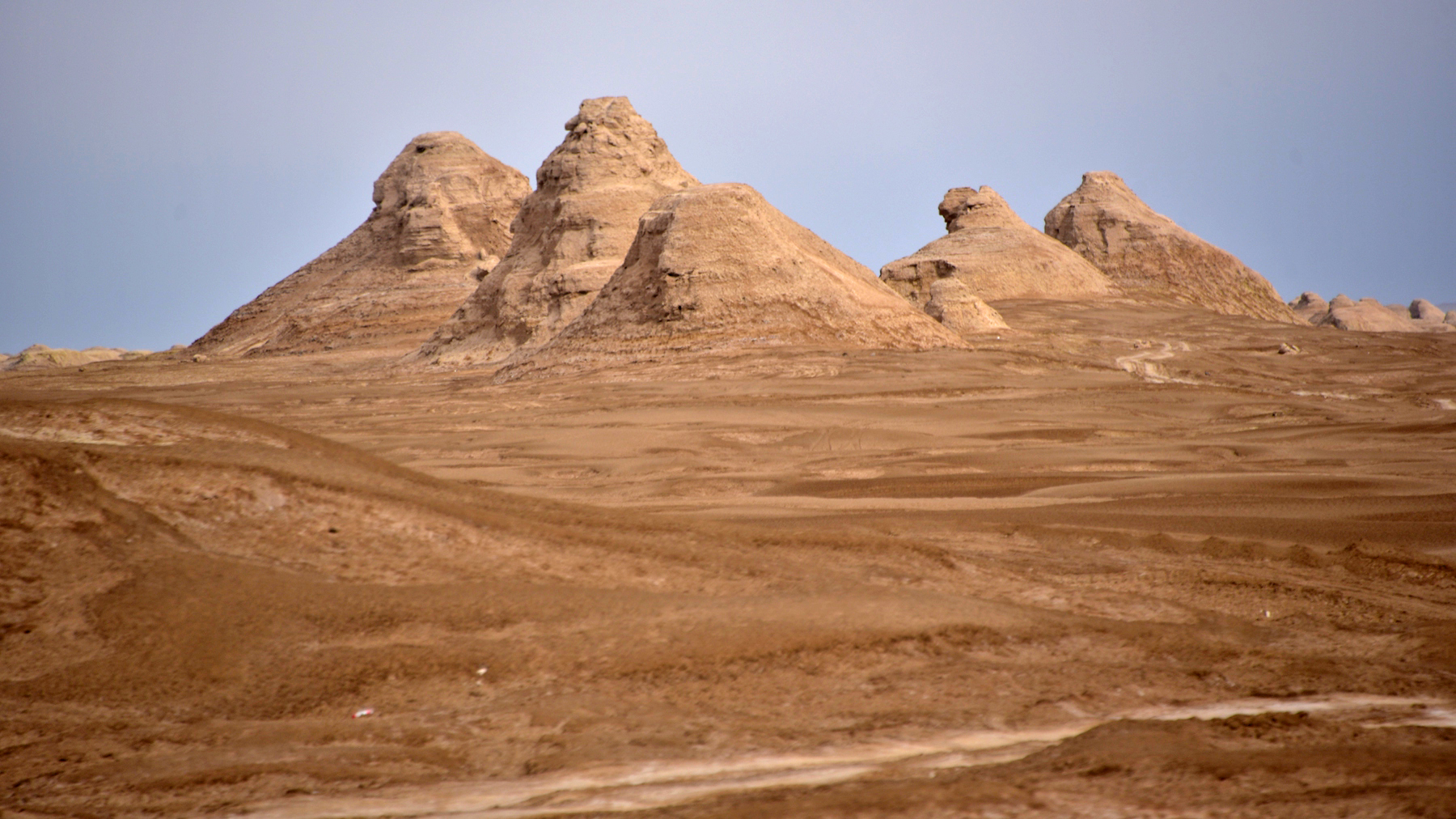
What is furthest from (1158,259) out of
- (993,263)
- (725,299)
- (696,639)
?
(696,639)

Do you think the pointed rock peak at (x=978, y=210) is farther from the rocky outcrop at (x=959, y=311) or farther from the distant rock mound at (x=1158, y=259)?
the rocky outcrop at (x=959, y=311)

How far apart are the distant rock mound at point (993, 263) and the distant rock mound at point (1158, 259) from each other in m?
2.73

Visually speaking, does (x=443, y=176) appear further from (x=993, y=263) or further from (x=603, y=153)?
(x=993, y=263)

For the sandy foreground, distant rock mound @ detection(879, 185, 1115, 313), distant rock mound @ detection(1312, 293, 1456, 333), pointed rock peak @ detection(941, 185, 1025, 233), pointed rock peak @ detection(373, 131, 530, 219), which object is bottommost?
the sandy foreground

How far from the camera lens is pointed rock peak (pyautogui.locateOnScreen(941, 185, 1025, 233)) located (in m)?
37.9

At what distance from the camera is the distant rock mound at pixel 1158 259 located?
3772 cm

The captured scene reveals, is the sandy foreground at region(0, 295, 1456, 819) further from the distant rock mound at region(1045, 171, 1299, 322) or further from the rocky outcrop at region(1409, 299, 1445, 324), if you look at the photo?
the rocky outcrop at region(1409, 299, 1445, 324)

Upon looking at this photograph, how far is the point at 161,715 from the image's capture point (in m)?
3.43

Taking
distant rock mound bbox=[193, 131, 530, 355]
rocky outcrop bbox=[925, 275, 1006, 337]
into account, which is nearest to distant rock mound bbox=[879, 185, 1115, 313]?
rocky outcrop bbox=[925, 275, 1006, 337]

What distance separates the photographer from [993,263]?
3425 centimetres

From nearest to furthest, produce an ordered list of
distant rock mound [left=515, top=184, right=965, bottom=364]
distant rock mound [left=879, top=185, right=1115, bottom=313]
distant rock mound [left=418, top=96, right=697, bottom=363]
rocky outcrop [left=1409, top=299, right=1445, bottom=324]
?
1. distant rock mound [left=515, top=184, right=965, bottom=364]
2. distant rock mound [left=418, top=96, right=697, bottom=363]
3. distant rock mound [left=879, top=185, right=1115, bottom=313]
4. rocky outcrop [left=1409, top=299, right=1445, bottom=324]

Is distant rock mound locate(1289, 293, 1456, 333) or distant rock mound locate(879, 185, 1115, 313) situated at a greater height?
distant rock mound locate(879, 185, 1115, 313)

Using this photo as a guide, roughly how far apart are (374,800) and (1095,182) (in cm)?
4328

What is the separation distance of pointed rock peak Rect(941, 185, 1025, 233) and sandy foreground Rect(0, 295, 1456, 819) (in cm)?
3077
